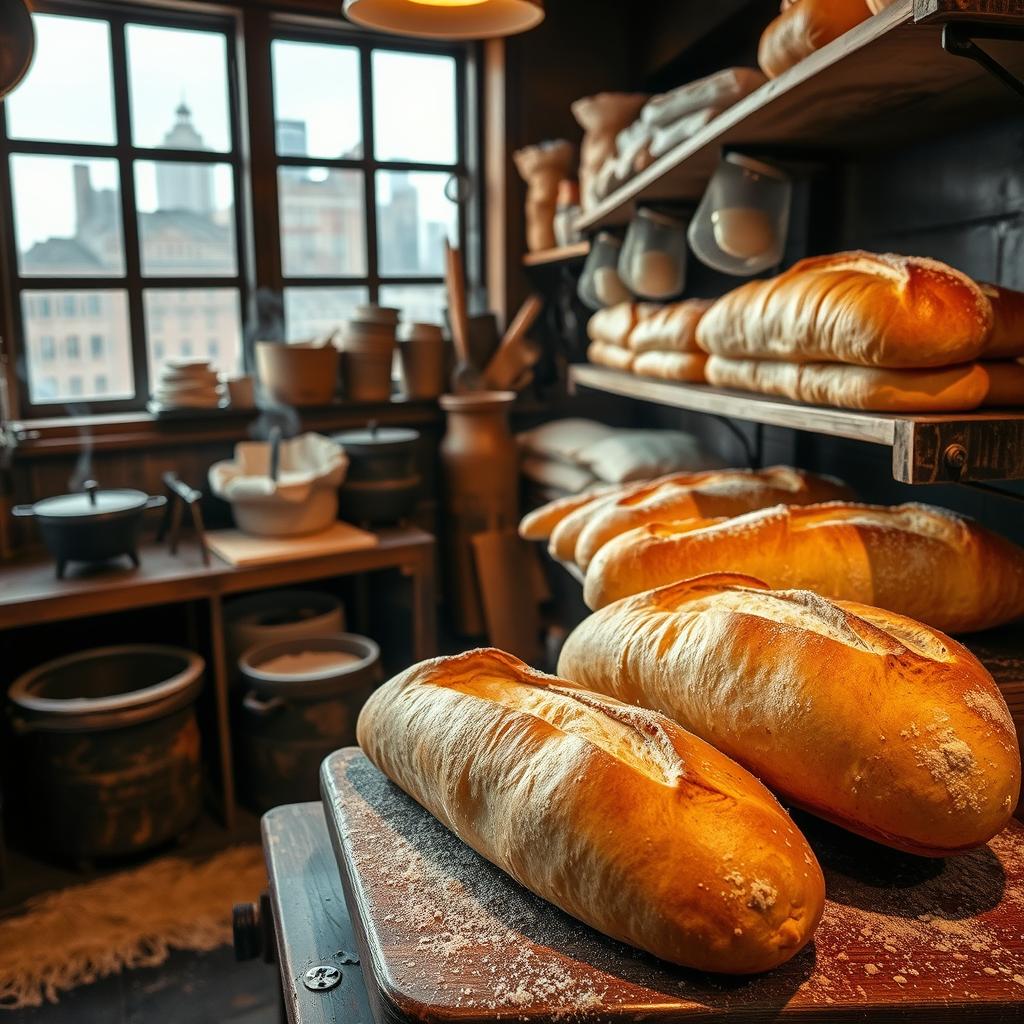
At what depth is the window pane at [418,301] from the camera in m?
3.87

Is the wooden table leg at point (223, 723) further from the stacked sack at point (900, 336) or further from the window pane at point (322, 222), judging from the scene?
the stacked sack at point (900, 336)

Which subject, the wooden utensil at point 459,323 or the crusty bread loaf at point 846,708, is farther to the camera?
the wooden utensil at point 459,323

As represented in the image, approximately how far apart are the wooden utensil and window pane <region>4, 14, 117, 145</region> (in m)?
1.20

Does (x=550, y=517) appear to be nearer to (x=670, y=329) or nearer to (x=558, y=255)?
(x=670, y=329)

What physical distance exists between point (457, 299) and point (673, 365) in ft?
5.20

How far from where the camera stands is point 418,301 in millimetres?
3920


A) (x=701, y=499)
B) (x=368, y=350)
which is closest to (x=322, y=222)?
(x=368, y=350)

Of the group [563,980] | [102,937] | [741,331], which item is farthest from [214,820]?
[563,980]

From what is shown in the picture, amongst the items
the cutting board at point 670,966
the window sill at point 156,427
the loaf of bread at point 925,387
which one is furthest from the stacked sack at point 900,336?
the window sill at point 156,427

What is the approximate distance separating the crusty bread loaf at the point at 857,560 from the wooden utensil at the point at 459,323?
87.3 inches

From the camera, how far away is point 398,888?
3.18 feet

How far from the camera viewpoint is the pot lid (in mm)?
2715

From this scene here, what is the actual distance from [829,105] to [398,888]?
142 centimetres

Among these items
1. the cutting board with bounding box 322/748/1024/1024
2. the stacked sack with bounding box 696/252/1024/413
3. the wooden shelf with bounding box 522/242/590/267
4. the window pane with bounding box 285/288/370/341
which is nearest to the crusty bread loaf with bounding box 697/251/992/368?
the stacked sack with bounding box 696/252/1024/413
